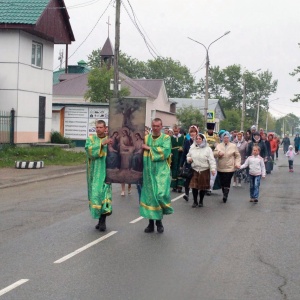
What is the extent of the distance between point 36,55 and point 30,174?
10.8 m

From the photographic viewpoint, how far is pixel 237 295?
6.48 meters

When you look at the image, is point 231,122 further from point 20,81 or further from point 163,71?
point 20,81

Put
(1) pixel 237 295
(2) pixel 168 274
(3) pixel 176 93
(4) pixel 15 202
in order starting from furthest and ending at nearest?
(3) pixel 176 93 → (4) pixel 15 202 → (2) pixel 168 274 → (1) pixel 237 295

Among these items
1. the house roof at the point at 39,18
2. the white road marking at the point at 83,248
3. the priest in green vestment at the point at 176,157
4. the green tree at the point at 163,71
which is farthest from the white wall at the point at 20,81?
A: the green tree at the point at 163,71

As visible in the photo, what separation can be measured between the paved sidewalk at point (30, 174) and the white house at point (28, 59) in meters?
5.57

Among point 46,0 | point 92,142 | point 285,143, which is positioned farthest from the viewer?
point 285,143

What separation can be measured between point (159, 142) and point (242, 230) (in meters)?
2.14

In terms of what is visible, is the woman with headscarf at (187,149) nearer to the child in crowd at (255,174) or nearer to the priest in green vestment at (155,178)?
the child in crowd at (255,174)

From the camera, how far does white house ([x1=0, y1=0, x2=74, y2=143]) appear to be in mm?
27891

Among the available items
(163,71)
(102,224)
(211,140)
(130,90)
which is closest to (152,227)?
(102,224)

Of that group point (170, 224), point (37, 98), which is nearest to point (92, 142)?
point (170, 224)

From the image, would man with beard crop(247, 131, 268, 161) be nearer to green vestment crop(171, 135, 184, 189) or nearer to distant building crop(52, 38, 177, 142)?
green vestment crop(171, 135, 184, 189)

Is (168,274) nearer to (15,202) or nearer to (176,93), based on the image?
(15,202)

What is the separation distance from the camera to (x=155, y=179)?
1003 cm
